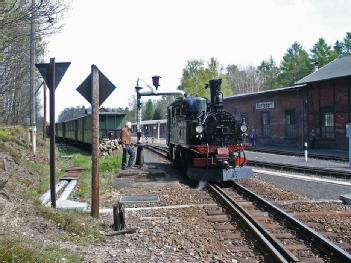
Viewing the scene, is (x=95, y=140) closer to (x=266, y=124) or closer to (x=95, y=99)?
(x=95, y=99)

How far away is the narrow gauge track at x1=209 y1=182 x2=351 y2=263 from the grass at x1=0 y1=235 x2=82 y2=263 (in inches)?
107

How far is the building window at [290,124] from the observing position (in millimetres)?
34250

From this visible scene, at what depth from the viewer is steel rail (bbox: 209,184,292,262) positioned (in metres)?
5.92

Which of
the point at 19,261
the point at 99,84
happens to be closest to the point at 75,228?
the point at 19,261

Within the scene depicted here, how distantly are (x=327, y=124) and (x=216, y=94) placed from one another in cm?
1790

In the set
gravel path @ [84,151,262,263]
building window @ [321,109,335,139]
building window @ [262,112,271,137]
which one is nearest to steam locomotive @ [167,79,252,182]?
gravel path @ [84,151,262,263]

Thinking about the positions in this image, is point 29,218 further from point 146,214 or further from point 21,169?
point 21,169

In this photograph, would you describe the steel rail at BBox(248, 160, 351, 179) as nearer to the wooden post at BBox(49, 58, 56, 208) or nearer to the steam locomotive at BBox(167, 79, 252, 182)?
the steam locomotive at BBox(167, 79, 252, 182)

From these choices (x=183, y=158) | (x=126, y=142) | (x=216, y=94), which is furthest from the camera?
(x=126, y=142)

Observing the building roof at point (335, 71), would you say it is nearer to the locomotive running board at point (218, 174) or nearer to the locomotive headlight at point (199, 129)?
the locomotive running board at point (218, 174)

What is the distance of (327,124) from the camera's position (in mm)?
30234

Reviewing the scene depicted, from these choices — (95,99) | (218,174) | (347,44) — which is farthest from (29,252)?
(347,44)

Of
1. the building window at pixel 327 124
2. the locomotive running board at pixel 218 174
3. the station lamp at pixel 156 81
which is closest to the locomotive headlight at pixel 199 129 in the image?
the locomotive running board at pixel 218 174

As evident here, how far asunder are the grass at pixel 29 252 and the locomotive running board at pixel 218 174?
801 centimetres
